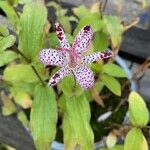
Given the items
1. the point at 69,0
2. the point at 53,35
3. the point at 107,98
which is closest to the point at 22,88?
the point at 53,35

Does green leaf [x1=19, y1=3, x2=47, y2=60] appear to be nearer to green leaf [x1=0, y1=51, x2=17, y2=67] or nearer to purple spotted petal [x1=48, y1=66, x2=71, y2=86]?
green leaf [x1=0, y1=51, x2=17, y2=67]

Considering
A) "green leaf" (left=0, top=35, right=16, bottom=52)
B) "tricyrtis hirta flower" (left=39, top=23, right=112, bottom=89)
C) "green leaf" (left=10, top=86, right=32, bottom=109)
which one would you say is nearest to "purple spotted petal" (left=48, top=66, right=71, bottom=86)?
"tricyrtis hirta flower" (left=39, top=23, right=112, bottom=89)

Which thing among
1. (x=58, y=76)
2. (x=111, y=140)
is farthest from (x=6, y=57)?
(x=111, y=140)

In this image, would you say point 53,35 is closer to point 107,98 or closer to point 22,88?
point 22,88

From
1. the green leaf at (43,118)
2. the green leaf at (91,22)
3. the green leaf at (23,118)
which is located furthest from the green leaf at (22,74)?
the green leaf at (23,118)

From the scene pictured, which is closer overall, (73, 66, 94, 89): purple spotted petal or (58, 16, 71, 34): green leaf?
(73, 66, 94, 89): purple spotted petal
